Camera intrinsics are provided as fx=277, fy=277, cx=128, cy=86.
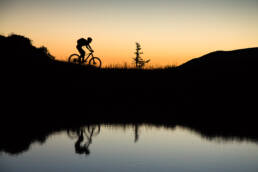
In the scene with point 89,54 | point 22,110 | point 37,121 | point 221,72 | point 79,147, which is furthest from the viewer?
point 221,72

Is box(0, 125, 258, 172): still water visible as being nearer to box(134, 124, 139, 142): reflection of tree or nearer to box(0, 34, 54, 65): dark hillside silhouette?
box(134, 124, 139, 142): reflection of tree

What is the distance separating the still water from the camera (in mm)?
7113

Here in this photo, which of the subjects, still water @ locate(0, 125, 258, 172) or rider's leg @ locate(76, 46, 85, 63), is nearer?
still water @ locate(0, 125, 258, 172)

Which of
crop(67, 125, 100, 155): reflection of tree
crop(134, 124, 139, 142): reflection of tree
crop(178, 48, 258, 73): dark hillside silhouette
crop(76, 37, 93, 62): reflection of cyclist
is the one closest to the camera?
crop(67, 125, 100, 155): reflection of tree

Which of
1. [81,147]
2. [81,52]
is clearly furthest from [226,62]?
[81,147]

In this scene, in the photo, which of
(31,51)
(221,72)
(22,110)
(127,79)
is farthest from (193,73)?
(22,110)

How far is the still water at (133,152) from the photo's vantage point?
7.11 metres

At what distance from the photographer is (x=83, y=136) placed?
1019 cm

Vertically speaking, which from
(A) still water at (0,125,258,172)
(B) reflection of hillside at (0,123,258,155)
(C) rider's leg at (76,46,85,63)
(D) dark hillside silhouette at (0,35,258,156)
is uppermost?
(C) rider's leg at (76,46,85,63)

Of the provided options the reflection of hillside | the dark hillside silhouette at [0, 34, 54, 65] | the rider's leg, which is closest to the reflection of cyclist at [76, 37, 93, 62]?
the rider's leg

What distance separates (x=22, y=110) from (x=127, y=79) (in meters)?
9.67

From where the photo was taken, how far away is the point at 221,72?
25.7 metres

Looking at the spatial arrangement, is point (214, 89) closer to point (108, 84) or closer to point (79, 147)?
point (108, 84)

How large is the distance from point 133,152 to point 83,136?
2.46 metres
